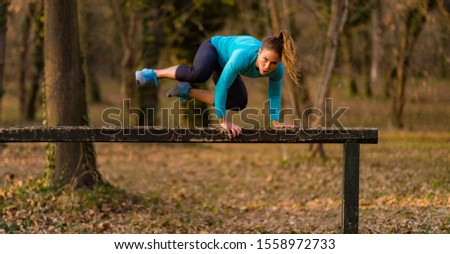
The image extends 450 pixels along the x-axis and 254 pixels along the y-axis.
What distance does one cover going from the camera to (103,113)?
92.0 ft

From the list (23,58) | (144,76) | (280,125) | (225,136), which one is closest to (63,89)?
(144,76)

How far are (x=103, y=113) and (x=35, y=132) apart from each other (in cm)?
2155

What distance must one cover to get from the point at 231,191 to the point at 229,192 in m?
0.11

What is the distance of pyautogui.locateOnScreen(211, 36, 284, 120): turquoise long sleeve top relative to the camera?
6.40 meters

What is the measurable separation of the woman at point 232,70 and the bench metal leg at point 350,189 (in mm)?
620

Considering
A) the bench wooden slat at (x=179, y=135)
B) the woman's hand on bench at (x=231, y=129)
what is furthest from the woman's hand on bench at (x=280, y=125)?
the woman's hand on bench at (x=231, y=129)

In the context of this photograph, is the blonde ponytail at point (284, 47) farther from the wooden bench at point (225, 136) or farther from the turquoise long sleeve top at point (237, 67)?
the wooden bench at point (225, 136)

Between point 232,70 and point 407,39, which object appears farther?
point 407,39

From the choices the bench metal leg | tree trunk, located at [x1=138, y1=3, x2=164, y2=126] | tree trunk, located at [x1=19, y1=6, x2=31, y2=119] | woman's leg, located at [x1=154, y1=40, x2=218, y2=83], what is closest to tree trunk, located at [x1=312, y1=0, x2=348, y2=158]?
tree trunk, located at [x1=138, y1=3, x2=164, y2=126]

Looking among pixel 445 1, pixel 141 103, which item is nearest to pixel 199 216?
pixel 445 1

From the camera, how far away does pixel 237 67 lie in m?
6.39

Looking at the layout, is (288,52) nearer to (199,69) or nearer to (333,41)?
(199,69)

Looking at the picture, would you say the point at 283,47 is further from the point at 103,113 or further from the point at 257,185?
the point at 103,113

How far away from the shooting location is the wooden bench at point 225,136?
6.56m
